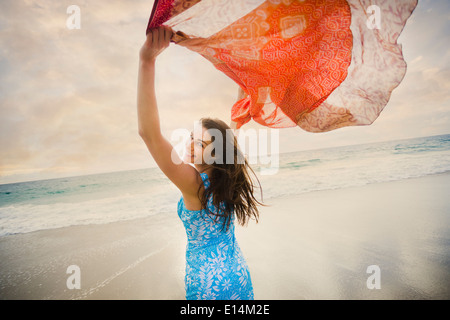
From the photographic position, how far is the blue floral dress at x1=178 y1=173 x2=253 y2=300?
1.45m

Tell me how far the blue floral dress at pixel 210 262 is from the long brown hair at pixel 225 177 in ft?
0.20

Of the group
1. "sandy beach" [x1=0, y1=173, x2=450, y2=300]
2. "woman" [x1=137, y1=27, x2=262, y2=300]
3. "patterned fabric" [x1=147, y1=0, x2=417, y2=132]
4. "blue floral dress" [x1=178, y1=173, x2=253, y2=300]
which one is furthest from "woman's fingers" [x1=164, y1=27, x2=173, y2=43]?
"sandy beach" [x1=0, y1=173, x2=450, y2=300]

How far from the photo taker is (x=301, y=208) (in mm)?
7277

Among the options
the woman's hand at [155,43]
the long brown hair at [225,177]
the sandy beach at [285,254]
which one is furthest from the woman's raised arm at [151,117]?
the sandy beach at [285,254]

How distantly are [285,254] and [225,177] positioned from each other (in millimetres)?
3768

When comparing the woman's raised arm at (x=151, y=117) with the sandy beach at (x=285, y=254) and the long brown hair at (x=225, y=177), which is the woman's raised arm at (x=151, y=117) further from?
the sandy beach at (x=285, y=254)

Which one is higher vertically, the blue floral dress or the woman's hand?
the woman's hand

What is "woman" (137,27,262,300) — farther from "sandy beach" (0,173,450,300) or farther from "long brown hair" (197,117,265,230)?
"sandy beach" (0,173,450,300)

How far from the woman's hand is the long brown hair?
23.5 inches

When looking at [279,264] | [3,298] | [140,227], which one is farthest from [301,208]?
[3,298]

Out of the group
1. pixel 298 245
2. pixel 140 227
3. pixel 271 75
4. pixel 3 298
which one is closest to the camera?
pixel 271 75

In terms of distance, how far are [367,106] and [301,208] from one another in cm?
612

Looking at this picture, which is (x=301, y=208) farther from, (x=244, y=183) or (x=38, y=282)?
(x=38, y=282)

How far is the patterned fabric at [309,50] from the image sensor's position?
1.55 m
